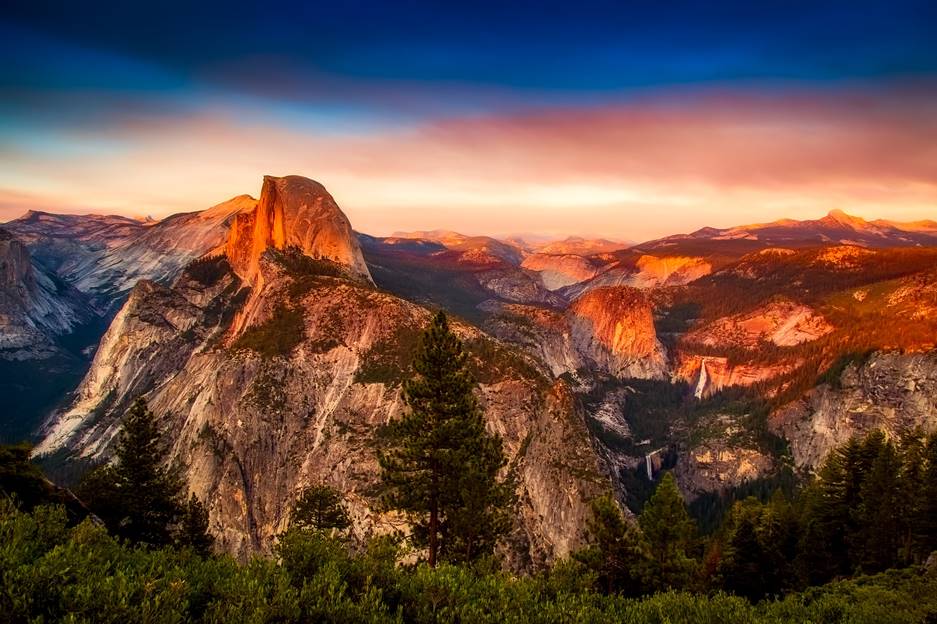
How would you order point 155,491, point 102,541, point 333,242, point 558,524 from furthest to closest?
point 333,242 → point 558,524 → point 155,491 → point 102,541

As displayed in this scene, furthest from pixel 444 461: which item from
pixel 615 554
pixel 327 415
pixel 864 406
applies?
pixel 864 406

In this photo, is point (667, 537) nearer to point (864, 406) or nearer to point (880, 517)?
point (880, 517)

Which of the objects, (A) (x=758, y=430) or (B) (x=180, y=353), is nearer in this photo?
(B) (x=180, y=353)

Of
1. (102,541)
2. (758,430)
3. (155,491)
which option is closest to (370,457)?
(155,491)

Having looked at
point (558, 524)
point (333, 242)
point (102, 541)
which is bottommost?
point (558, 524)

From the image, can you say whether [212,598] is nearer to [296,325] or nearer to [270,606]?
[270,606]

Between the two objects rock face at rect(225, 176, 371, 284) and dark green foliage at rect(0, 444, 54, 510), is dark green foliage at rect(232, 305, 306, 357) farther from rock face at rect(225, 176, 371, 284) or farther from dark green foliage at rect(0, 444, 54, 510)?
dark green foliage at rect(0, 444, 54, 510)
